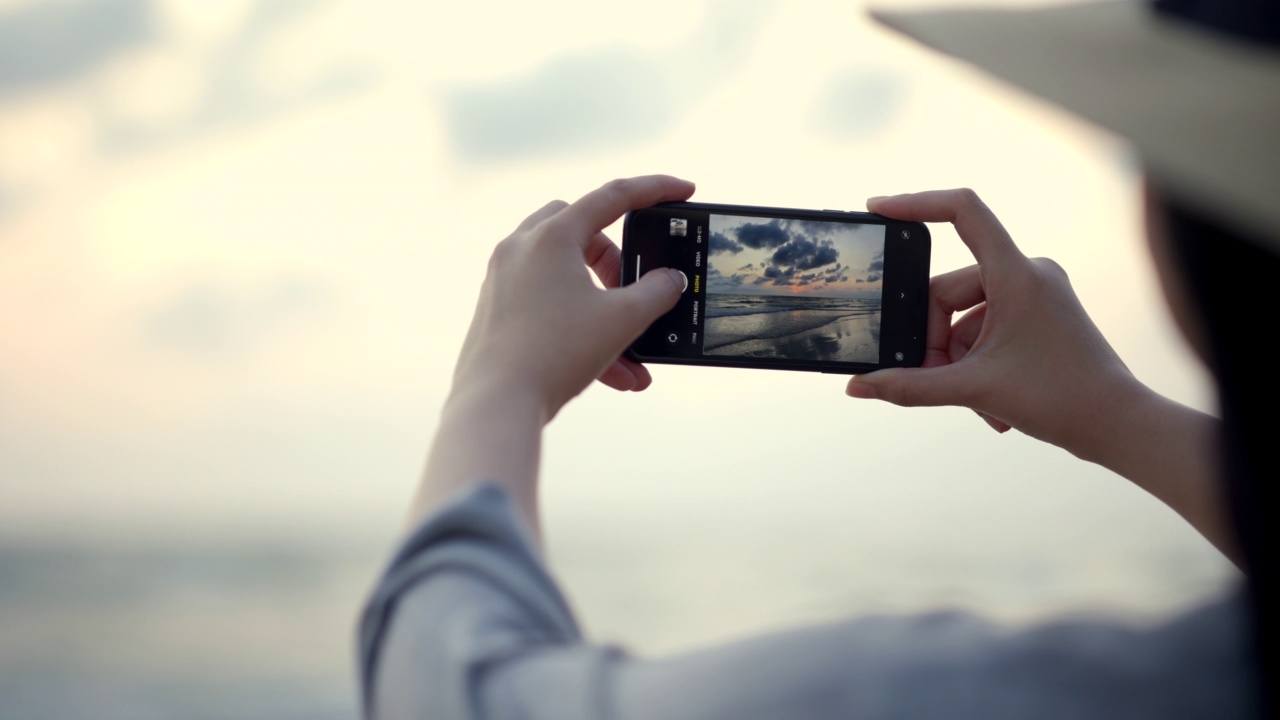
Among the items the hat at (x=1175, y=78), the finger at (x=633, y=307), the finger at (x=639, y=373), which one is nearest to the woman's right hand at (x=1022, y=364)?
the finger at (x=639, y=373)

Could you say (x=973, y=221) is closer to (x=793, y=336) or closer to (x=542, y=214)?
(x=793, y=336)

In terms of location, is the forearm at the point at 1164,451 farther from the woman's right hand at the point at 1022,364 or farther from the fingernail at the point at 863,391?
the fingernail at the point at 863,391

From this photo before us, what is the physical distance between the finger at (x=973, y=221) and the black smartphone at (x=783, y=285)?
87 millimetres

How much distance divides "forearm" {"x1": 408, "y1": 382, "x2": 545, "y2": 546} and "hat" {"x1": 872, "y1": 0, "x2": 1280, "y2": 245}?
325mm

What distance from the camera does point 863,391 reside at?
3.84 feet

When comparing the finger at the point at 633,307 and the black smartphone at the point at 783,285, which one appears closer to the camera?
the finger at the point at 633,307

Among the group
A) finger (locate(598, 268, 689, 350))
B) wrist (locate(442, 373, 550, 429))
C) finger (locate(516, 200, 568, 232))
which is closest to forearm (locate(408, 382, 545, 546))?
wrist (locate(442, 373, 550, 429))

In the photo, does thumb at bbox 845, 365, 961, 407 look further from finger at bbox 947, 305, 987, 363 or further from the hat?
the hat

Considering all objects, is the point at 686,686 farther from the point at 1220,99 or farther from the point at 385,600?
the point at 1220,99

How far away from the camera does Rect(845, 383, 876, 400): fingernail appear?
46.0 inches

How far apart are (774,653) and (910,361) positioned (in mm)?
898

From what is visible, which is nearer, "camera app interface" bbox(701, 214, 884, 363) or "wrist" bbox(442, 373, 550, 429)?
"wrist" bbox(442, 373, 550, 429)

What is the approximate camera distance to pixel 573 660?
0.41 metres

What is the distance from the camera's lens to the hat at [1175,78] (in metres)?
0.38
